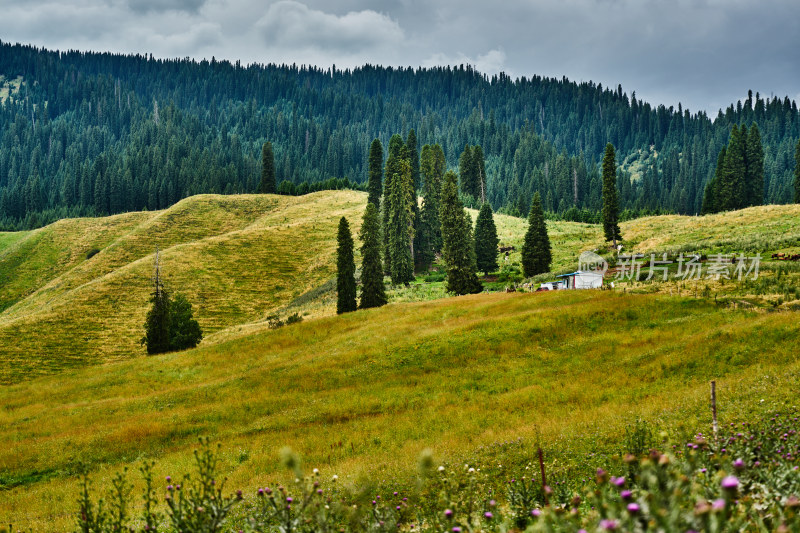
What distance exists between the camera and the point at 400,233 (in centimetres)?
8312

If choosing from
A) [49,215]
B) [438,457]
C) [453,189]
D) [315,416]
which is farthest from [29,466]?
[49,215]

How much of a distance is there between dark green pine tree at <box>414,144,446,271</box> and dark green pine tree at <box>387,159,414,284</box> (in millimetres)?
5009

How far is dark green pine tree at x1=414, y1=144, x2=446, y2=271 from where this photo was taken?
3693 inches

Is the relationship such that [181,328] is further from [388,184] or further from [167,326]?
[388,184]

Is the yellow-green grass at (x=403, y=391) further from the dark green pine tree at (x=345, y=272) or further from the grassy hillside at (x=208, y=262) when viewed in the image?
the dark green pine tree at (x=345, y=272)

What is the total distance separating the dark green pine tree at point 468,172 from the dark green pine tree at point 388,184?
35.6 m

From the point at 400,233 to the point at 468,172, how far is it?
63.4 meters

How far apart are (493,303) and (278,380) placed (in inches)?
707

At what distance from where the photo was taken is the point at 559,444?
50.4ft

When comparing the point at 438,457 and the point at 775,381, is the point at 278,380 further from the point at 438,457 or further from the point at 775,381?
the point at 775,381

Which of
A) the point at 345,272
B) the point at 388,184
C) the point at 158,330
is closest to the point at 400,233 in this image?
the point at 388,184

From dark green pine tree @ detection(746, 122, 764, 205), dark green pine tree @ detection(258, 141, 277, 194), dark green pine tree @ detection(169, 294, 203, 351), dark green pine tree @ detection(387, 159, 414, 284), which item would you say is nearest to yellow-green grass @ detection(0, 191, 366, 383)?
dark green pine tree @ detection(258, 141, 277, 194)

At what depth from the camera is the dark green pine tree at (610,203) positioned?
83.0m

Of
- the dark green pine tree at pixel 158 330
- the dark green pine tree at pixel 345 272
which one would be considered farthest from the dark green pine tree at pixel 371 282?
the dark green pine tree at pixel 158 330
